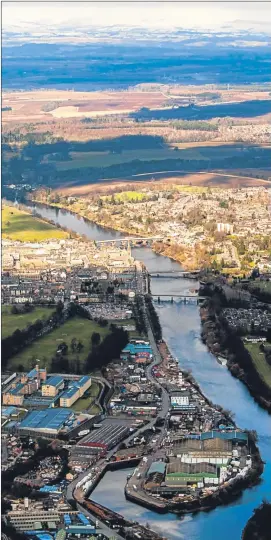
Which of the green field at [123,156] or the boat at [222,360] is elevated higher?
the boat at [222,360]

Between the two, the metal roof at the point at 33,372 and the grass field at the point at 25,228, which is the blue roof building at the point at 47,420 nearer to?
the metal roof at the point at 33,372

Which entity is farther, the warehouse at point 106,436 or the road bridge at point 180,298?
the road bridge at point 180,298

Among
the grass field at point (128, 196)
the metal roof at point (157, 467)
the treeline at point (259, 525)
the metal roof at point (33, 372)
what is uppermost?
the treeline at point (259, 525)

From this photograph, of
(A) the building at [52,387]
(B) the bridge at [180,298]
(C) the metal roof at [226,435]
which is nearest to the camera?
(C) the metal roof at [226,435]

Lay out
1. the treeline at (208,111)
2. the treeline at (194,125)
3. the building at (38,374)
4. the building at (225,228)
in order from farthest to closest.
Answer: the treeline at (208,111), the treeline at (194,125), the building at (225,228), the building at (38,374)

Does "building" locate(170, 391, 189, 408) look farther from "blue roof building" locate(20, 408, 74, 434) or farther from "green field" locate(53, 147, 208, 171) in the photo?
"green field" locate(53, 147, 208, 171)

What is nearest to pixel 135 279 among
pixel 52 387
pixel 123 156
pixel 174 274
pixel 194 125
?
pixel 174 274

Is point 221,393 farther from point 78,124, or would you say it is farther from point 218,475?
point 78,124

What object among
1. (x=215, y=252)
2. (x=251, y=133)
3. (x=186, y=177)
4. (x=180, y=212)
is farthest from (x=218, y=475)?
(x=251, y=133)

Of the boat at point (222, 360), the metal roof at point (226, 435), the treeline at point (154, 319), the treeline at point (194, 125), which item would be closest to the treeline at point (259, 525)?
the metal roof at point (226, 435)
